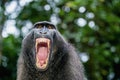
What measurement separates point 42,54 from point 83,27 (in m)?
3.20

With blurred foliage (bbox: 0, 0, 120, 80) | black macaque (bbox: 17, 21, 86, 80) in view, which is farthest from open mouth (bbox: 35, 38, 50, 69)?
blurred foliage (bbox: 0, 0, 120, 80)

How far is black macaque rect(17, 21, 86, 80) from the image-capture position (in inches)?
235

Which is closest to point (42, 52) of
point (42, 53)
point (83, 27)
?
point (42, 53)

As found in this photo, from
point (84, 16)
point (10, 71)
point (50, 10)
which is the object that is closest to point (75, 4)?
point (84, 16)

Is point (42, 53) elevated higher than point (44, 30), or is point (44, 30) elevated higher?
point (44, 30)

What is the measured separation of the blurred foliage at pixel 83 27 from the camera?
9031mm

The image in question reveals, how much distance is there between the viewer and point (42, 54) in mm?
5941

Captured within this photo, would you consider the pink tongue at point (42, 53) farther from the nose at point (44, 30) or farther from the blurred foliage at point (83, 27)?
the blurred foliage at point (83, 27)

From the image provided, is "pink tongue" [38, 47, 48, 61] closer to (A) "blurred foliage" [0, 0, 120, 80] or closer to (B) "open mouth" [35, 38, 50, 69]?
(B) "open mouth" [35, 38, 50, 69]

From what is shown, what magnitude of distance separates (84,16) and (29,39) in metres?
3.03

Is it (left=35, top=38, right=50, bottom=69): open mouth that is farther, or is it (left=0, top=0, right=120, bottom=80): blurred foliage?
(left=0, top=0, right=120, bottom=80): blurred foliage

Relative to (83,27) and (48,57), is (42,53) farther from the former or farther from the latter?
(83,27)

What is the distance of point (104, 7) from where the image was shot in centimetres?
925

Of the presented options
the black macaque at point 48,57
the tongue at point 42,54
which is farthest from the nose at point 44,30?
the tongue at point 42,54
